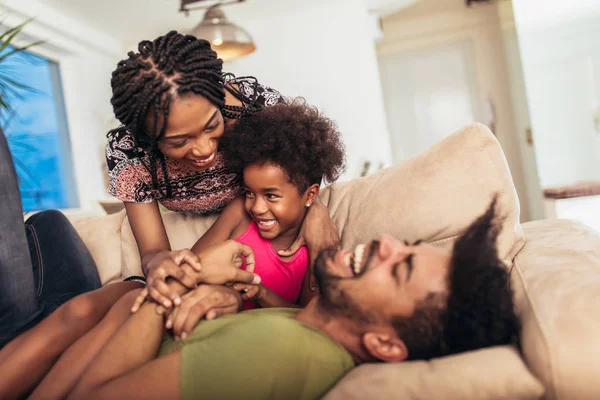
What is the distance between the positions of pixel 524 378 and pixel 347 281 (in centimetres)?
40

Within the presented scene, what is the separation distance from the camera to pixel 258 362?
978mm

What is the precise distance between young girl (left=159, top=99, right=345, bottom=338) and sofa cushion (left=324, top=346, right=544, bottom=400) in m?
0.55

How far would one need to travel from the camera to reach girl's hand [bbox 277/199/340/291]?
1651mm

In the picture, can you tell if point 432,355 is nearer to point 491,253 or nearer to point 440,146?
point 491,253

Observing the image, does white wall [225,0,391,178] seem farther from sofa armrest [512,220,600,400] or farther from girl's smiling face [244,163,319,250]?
sofa armrest [512,220,600,400]

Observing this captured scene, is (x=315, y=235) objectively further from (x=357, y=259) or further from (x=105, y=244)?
(x=105, y=244)

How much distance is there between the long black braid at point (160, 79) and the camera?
1.37 metres

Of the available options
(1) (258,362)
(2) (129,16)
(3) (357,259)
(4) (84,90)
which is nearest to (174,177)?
(3) (357,259)

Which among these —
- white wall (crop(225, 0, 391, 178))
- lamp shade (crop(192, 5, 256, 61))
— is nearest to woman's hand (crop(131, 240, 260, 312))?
lamp shade (crop(192, 5, 256, 61))

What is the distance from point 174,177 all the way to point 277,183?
40cm

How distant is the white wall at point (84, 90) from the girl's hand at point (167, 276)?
435cm

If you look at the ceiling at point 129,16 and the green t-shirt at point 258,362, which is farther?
the ceiling at point 129,16

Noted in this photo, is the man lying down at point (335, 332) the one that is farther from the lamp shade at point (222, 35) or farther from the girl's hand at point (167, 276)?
the lamp shade at point (222, 35)

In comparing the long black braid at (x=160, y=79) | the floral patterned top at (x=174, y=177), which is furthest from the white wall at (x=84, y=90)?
the long black braid at (x=160, y=79)
